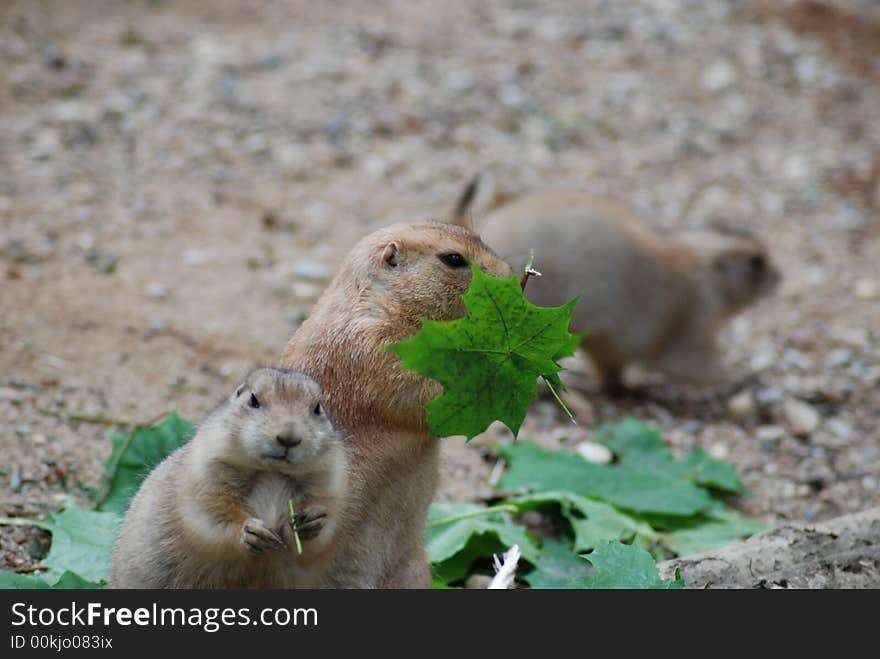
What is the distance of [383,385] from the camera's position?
4.11 m

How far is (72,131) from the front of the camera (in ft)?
33.0

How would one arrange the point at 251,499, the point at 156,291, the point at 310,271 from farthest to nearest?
1. the point at 310,271
2. the point at 156,291
3. the point at 251,499

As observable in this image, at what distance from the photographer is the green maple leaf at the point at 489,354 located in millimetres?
3809

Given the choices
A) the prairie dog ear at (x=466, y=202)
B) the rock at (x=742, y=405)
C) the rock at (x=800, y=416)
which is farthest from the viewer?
the prairie dog ear at (x=466, y=202)

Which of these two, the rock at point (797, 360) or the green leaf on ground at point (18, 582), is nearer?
the green leaf on ground at point (18, 582)

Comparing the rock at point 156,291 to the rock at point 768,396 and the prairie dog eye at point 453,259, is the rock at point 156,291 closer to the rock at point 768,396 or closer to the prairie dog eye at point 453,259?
the prairie dog eye at point 453,259

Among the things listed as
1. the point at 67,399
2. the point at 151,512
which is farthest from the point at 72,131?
the point at 151,512

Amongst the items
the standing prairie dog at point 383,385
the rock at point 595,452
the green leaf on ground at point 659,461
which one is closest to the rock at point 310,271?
the rock at point 595,452

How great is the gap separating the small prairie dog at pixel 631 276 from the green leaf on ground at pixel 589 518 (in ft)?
8.80

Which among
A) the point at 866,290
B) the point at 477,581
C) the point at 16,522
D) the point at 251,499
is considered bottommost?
the point at 866,290

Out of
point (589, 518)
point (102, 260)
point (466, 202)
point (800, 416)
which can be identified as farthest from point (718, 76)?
point (589, 518)

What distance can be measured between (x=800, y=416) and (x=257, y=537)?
5.59 metres

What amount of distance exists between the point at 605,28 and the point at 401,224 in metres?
8.76

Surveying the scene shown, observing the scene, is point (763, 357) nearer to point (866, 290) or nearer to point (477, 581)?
point (866, 290)
